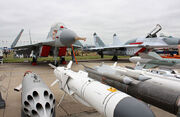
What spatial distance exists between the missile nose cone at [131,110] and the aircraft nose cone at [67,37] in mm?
8933

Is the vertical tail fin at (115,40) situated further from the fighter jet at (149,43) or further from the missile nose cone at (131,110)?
the missile nose cone at (131,110)

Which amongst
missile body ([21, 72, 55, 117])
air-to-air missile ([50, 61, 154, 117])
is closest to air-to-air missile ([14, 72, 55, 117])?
missile body ([21, 72, 55, 117])

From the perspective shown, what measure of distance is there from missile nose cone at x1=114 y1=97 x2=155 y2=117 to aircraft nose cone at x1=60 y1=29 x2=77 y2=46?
29.3 ft

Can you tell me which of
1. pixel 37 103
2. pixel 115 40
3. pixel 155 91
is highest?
pixel 115 40

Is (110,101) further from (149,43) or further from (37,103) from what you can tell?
(149,43)

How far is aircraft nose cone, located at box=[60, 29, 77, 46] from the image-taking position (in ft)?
35.8

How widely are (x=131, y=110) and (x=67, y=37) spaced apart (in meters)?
9.27

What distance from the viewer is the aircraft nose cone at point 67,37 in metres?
10.9

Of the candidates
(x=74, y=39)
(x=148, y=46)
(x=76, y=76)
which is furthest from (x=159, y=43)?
(x=76, y=76)

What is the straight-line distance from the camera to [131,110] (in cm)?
224

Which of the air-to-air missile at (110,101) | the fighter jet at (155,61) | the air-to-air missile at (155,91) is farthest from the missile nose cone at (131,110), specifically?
the fighter jet at (155,61)

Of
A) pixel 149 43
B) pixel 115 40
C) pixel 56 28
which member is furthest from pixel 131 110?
pixel 115 40

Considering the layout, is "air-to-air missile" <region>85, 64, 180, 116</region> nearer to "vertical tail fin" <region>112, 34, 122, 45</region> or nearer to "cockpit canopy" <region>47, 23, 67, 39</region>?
"cockpit canopy" <region>47, 23, 67, 39</region>

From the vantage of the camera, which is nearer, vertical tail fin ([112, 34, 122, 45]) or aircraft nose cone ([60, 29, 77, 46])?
aircraft nose cone ([60, 29, 77, 46])
